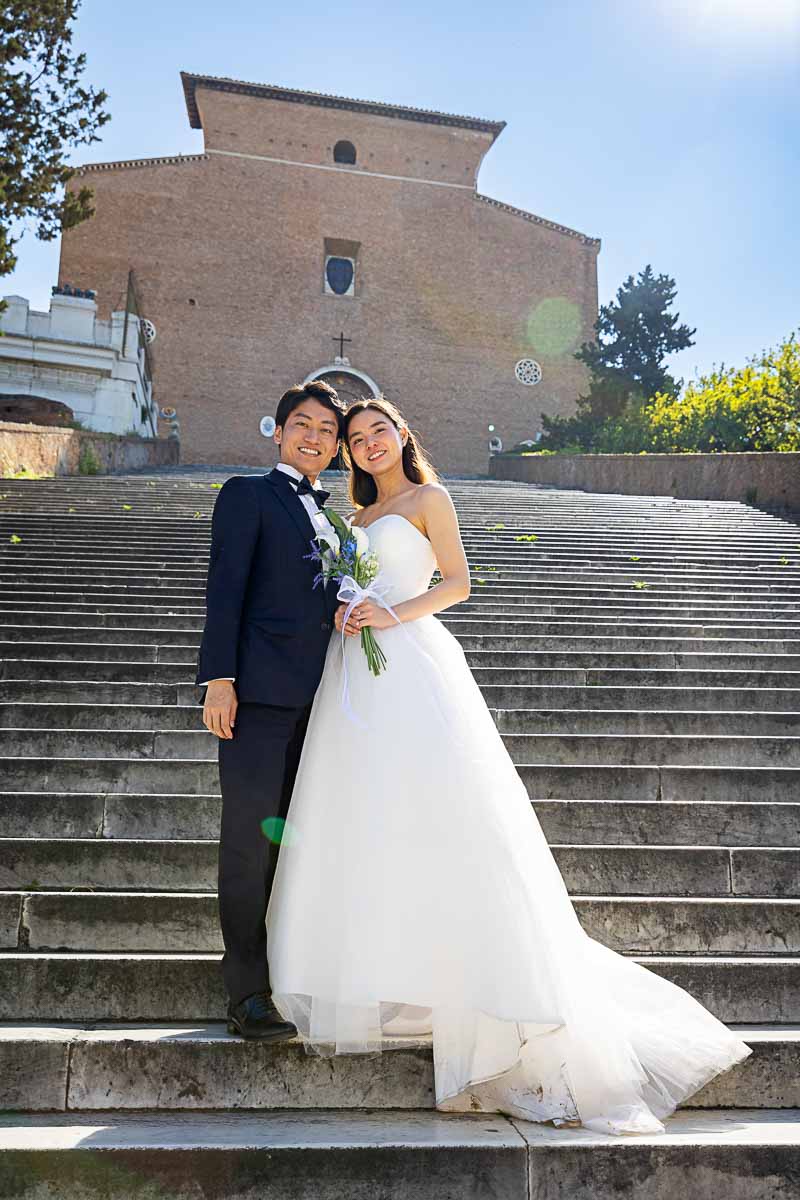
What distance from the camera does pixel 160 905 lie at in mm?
3475

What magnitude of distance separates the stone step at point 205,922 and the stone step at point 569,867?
0.8 inches

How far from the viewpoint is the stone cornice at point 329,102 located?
106 feet

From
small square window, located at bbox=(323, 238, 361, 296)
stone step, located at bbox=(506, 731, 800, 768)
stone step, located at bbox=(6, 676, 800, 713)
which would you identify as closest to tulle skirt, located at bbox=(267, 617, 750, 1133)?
stone step, located at bbox=(506, 731, 800, 768)

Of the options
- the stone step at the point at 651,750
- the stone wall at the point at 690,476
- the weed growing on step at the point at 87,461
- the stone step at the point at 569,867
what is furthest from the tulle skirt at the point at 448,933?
the weed growing on step at the point at 87,461

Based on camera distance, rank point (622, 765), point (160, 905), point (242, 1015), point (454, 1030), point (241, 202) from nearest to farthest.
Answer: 1. point (454, 1030)
2. point (242, 1015)
3. point (160, 905)
4. point (622, 765)
5. point (241, 202)

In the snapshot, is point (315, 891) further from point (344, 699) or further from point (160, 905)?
point (160, 905)

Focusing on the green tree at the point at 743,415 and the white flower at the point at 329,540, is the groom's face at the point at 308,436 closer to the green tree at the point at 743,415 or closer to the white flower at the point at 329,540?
the white flower at the point at 329,540

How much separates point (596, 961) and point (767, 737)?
97.3 inches

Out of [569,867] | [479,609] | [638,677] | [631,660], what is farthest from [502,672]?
[569,867]

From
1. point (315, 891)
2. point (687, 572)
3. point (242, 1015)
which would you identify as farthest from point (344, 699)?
point (687, 572)

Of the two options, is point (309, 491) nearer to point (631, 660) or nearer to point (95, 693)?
point (95, 693)

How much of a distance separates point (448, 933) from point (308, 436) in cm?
145

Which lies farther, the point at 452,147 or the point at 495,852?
the point at 452,147

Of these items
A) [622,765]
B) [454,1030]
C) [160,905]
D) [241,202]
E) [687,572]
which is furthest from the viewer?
[241,202]
